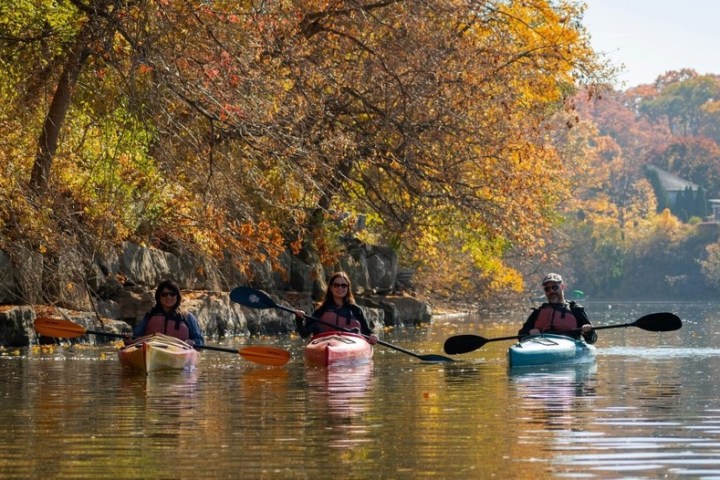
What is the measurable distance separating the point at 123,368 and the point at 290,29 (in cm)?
574

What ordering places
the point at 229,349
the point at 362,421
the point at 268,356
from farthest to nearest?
the point at 268,356 → the point at 229,349 → the point at 362,421

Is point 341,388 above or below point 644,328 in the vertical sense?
below

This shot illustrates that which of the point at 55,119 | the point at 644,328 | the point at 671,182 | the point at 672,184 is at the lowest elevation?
the point at 644,328

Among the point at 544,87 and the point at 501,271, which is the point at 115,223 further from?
the point at 501,271

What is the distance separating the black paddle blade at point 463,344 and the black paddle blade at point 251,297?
7.69ft

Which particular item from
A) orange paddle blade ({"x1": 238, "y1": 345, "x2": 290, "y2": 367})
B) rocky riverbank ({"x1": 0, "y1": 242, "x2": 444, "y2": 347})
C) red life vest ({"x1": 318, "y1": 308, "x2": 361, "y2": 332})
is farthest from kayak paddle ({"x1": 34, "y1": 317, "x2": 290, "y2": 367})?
red life vest ({"x1": 318, "y1": 308, "x2": 361, "y2": 332})

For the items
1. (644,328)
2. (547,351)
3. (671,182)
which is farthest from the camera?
(671,182)

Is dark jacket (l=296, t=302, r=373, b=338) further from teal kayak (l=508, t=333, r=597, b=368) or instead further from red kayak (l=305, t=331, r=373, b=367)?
teal kayak (l=508, t=333, r=597, b=368)

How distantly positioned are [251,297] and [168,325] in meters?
1.93

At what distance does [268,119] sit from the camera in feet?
57.6

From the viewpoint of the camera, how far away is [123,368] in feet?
58.9

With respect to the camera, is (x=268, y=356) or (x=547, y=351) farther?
(x=268, y=356)

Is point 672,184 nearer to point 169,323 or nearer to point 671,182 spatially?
point 671,182

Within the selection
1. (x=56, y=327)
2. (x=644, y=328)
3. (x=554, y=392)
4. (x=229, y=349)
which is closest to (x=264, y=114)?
(x=229, y=349)
